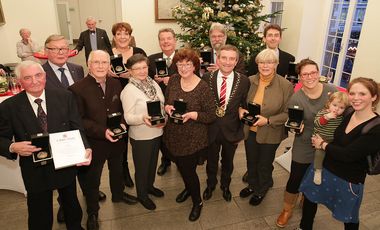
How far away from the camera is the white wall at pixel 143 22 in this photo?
6818 millimetres

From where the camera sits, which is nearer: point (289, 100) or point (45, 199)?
point (45, 199)

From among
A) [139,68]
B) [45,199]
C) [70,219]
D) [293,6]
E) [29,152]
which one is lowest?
[70,219]

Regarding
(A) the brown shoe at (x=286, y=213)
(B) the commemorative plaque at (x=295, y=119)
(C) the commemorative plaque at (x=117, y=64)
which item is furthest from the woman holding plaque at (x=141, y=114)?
(A) the brown shoe at (x=286, y=213)

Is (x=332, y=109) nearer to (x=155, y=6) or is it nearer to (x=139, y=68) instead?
(x=139, y=68)

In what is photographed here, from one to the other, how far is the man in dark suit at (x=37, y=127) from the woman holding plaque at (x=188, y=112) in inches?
27.9

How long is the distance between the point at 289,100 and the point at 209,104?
67cm

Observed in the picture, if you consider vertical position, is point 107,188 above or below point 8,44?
below

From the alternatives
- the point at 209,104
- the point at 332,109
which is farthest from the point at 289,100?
the point at 209,104

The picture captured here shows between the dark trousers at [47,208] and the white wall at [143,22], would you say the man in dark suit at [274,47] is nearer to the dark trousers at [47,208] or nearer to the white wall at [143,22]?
the dark trousers at [47,208]

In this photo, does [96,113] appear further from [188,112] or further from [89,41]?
[89,41]

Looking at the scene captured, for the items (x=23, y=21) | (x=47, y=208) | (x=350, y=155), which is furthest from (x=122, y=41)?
(x=23, y=21)

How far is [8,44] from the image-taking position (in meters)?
6.45

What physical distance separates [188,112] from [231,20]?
3000 mm

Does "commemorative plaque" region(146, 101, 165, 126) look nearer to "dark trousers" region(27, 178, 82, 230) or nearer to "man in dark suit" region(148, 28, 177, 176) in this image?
"man in dark suit" region(148, 28, 177, 176)
